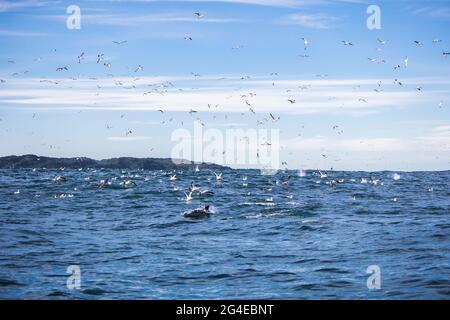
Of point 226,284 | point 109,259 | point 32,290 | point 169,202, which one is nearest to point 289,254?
point 226,284

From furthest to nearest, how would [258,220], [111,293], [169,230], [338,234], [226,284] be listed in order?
1. [258,220]
2. [169,230]
3. [338,234]
4. [226,284]
5. [111,293]

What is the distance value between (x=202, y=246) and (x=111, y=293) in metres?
7.25

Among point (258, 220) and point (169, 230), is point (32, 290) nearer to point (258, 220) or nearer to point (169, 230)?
point (169, 230)

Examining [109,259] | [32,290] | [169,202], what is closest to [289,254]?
[109,259]

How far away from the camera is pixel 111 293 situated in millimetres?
12859

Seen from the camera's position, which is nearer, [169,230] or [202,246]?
[202,246]

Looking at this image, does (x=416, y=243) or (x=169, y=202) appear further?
(x=169, y=202)

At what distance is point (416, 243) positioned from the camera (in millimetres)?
19828
